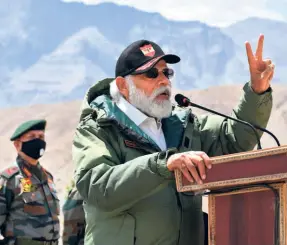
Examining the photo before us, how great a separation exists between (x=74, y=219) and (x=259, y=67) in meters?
3.22

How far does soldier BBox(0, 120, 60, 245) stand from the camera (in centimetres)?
592

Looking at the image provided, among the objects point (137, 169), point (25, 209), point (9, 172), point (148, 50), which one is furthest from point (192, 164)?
point (9, 172)

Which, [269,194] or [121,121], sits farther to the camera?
[121,121]

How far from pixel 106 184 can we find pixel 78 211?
3237 millimetres

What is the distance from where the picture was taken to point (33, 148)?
20.9 ft

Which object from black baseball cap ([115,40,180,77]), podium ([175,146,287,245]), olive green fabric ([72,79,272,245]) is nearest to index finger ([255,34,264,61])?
olive green fabric ([72,79,272,245])

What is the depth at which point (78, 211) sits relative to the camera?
6.06 m

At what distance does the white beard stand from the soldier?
9.23ft

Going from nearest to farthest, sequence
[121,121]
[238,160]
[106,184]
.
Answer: [238,160]
[106,184]
[121,121]

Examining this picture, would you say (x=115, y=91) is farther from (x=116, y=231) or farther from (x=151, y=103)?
(x=116, y=231)

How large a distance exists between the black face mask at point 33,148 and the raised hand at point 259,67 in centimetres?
347

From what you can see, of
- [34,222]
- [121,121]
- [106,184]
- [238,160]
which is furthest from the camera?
[34,222]

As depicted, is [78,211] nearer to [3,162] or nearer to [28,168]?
[28,168]

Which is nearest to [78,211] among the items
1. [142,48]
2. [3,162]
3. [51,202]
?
[51,202]
